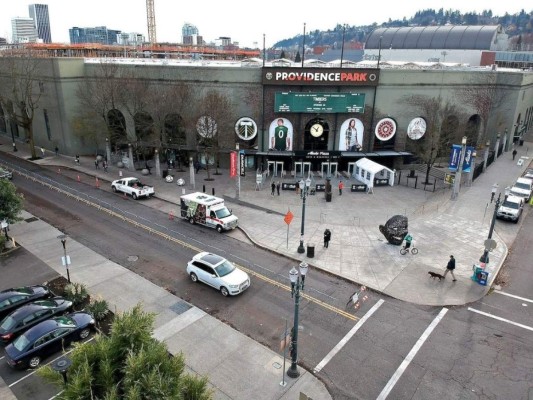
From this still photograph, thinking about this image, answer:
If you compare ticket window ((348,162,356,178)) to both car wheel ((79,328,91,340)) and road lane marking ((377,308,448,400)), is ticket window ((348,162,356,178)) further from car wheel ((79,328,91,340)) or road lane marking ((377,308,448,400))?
car wheel ((79,328,91,340))

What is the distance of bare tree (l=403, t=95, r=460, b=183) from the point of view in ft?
136

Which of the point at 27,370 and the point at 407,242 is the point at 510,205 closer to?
the point at 407,242

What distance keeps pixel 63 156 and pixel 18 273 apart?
30.4 metres

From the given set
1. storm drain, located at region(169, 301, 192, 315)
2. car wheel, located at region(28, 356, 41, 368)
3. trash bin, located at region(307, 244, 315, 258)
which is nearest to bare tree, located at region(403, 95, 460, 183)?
trash bin, located at region(307, 244, 315, 258)

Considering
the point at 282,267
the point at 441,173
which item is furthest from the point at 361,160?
the point at 282,267

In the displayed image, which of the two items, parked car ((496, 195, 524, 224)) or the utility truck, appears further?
parked car ((496, 195, 524, 224))

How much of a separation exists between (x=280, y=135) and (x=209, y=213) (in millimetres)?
16956

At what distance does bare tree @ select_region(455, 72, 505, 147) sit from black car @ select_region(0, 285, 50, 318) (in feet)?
143

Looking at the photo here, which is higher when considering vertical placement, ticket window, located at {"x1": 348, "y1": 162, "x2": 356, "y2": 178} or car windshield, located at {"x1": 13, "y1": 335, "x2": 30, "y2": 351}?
ticket window, located at {"x1": 348, "y1": 162, "x2": 356, "y2": 178}

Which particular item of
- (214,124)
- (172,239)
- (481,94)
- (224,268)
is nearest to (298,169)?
(214,124)

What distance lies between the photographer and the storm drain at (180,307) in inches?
747

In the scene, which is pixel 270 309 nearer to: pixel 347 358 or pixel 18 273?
pixel 347 358

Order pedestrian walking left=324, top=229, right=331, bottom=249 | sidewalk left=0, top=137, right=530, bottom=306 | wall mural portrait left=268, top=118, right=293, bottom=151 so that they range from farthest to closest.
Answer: wall mural portrait left=268, top=118, right=293, bottom=151
pedestrian walking left=324, top=229, right=331, bottom=249
sidewalk left=0, top=137, right=530, bottom=306

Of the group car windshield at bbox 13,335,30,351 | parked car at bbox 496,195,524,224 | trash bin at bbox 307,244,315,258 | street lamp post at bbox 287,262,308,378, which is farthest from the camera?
parked car at bbox 496,195,524,224
